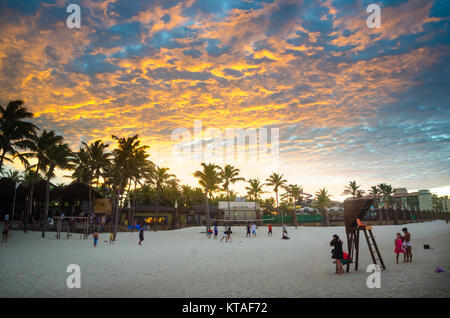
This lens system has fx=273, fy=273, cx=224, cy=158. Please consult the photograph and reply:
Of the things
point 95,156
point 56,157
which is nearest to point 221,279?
point 56,157

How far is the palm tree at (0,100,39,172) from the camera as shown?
31016mm

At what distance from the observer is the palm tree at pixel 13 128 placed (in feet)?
102

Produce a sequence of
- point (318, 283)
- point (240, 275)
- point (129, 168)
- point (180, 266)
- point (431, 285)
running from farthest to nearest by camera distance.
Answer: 1. point (129, 168)
2. point (180, 266)
3. point (240, 275)
4. point (318, 283)
5. point (431, 285)

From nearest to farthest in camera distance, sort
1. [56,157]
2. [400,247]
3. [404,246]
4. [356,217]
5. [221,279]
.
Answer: [221,279], [356,217], [400,247], [404,246], [56,157]

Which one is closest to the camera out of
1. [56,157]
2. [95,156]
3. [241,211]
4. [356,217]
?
[356,217]

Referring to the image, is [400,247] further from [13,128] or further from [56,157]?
[56,157]

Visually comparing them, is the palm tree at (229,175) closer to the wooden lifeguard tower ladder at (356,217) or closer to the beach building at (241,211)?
the beach building at (241,211)

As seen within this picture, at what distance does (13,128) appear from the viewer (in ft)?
103

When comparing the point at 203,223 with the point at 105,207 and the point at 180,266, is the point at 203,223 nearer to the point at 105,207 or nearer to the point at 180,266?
the point at 105,207

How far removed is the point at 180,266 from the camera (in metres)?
13.5

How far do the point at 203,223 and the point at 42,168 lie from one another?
1620 inches

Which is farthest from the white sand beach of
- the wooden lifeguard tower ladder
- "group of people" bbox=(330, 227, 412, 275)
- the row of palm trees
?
the row of palm trees
